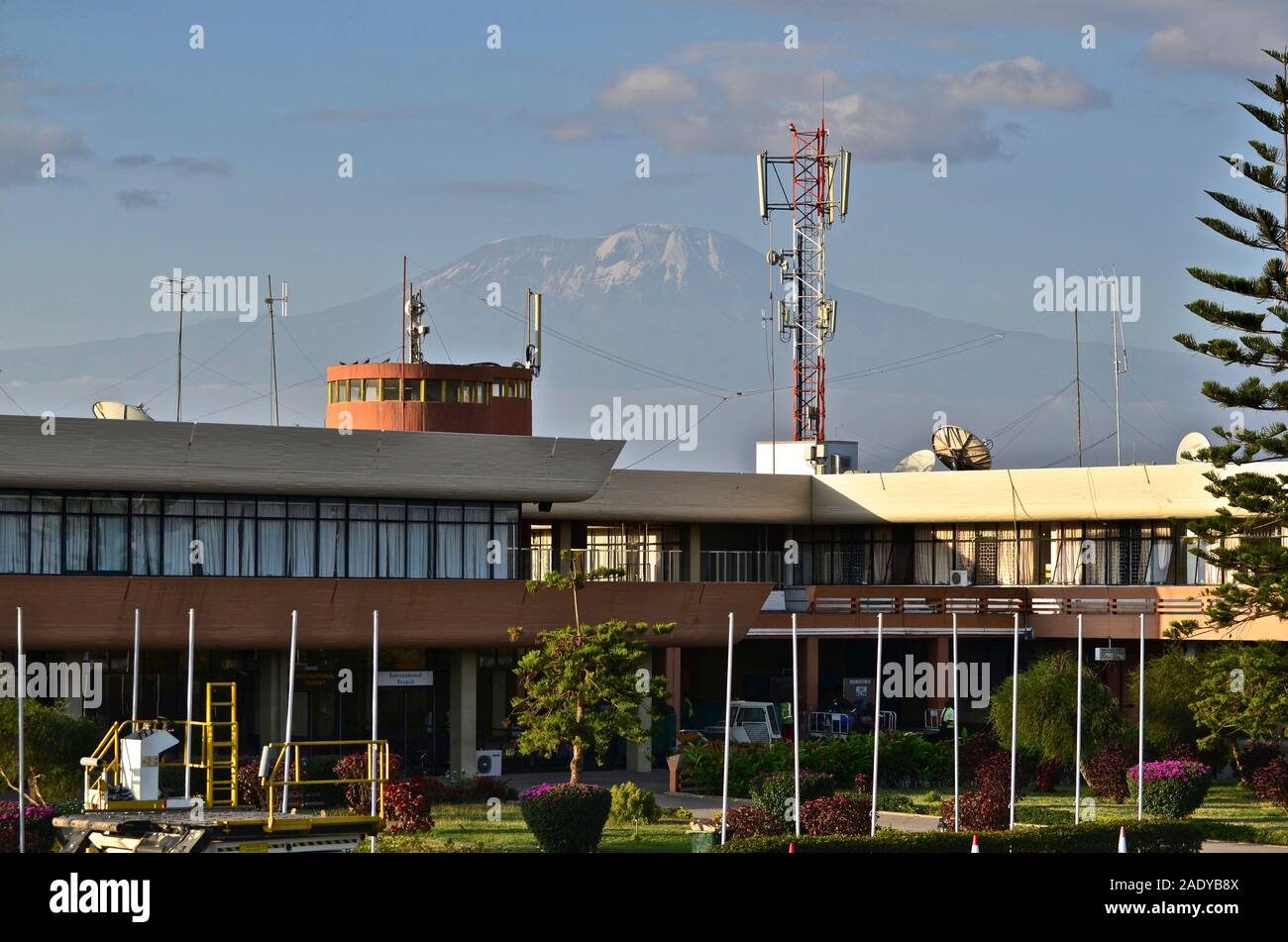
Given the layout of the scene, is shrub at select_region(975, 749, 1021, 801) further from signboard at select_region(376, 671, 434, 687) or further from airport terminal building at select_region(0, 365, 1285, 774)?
signboard at select_region(376, 671, 434, 687)

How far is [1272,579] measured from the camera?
4216 cm

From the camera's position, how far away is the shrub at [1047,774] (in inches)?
1769

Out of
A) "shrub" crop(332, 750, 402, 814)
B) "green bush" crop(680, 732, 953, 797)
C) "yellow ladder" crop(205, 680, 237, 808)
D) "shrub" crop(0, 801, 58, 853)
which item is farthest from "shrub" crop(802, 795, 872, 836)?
"shrub" crop(0, 801, 58, 853)

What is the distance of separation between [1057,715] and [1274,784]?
15.8ft

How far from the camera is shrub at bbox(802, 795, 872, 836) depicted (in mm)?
34438

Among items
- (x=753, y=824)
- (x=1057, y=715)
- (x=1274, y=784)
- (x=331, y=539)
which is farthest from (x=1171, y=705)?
(x=331, y=539)

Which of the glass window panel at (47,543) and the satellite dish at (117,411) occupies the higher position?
the satellite dish at (117,411)

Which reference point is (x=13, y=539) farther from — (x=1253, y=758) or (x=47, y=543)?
(x=1253, y=758)

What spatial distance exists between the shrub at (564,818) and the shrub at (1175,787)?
455 inches

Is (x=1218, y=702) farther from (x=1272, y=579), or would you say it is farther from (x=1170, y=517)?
(x=1170, y=517)

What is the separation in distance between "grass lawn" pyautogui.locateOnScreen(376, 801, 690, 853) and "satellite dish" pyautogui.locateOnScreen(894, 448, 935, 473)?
25267mm

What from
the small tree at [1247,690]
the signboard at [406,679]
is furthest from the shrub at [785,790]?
the signboard at [406,679]

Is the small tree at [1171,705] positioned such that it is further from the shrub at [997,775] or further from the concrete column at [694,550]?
the concrete column at [694,550]
